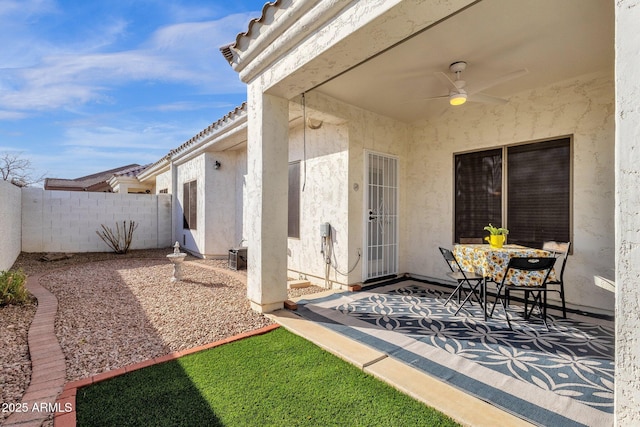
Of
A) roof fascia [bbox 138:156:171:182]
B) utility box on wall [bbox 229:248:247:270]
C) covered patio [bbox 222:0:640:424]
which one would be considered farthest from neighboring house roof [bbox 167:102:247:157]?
utility box on wall [bbox 229:248:247:270]

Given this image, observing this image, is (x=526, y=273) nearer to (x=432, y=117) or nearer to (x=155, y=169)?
(x=432, y=117)

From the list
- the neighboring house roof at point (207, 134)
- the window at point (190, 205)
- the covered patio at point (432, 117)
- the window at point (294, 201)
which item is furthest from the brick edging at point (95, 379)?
the window at point (190, 205)

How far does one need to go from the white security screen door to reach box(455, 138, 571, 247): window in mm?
1354

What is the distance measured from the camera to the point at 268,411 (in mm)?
2254

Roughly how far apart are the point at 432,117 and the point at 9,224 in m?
10.4

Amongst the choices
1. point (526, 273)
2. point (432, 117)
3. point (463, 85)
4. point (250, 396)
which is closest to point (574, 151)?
point (463, 85)

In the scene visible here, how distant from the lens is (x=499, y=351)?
10.7 ft

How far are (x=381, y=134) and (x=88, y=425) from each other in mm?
6271

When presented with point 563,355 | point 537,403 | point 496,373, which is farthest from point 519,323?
point 537,403

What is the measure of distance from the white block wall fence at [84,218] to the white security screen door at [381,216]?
9.25 metres

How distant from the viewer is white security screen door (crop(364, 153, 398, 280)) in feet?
20.7

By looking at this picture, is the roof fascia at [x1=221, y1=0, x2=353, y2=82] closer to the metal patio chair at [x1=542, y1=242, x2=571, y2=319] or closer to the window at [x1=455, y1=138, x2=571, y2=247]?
the window at [x1=455, y1=138, x2=571, y2=247]

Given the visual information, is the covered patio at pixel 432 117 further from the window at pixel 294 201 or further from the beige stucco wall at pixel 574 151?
the window at pixel 294 201

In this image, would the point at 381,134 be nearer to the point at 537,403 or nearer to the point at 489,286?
the point at 489,286
